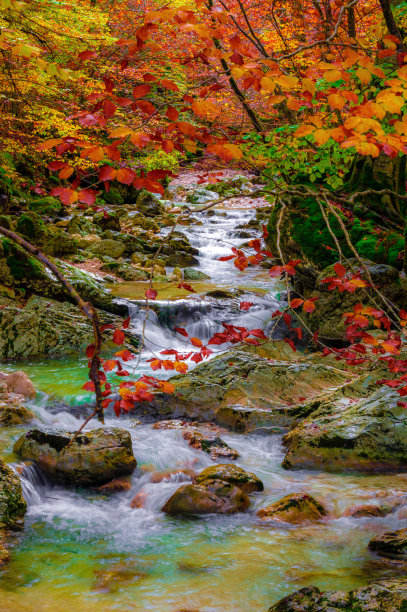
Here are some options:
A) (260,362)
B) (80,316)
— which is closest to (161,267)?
(80,316)

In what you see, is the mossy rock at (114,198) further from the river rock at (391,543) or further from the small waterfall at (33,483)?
the river rock at (391,543)

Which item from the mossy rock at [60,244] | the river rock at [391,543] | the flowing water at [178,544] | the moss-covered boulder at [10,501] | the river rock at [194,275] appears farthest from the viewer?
the river rock at [194,275]

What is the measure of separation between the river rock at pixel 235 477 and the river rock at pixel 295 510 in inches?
13.4

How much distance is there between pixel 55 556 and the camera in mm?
3545

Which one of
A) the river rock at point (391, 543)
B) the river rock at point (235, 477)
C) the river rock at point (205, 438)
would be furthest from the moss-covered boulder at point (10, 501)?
the river rock at point (391, 543)

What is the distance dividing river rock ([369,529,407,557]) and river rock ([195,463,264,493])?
1185mm

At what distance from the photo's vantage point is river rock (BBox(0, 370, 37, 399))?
6.50 metres

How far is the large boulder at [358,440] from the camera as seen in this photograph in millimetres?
4734

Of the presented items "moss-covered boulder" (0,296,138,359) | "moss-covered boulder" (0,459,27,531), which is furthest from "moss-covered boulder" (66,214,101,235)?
"moss-covered boulder" (0,459,27,531)

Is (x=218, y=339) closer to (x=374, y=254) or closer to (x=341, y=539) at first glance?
(x=341, y=539)

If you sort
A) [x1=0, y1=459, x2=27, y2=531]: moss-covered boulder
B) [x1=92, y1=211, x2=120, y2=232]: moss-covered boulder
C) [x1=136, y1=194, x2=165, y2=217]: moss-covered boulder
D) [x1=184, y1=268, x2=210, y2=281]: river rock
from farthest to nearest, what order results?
[x1=136, y1=194, x2=165, y2=217]: moss-covered boulder
[x1=92, y1=211, x2=120, y2=232]: moss-covered boulder
[x1=184, y1=268, x2=210, y2=281]: river rock
[x1=0, y1=459, x2=27, y2=531]: moss-covered boulder

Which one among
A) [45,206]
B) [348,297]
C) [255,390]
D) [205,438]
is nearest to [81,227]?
[45,206]

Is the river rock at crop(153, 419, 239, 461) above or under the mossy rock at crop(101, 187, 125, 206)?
under

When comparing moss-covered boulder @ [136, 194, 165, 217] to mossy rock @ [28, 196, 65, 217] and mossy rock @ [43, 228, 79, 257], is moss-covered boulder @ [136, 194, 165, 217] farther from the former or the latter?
mossy rock @ [43, 228, 79, 257]
